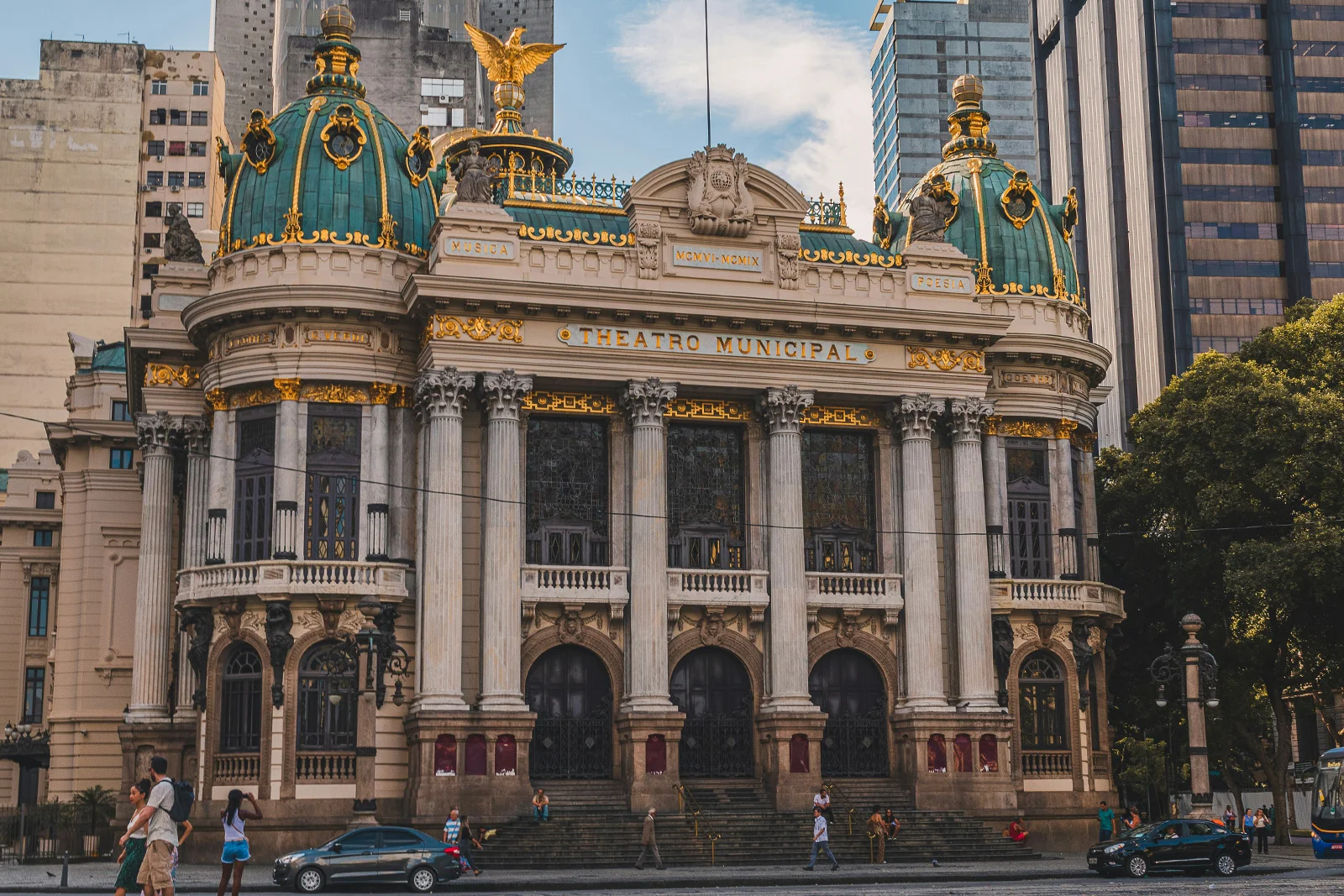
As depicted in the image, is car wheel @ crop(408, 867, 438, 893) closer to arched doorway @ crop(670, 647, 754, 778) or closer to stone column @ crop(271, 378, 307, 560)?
stone column @ crop(271, 378, 307, 560)

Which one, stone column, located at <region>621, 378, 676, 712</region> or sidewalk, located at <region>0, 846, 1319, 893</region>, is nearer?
sidewalk, located at <region>0, 846, 1319, 893</region>

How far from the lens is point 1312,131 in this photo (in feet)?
364

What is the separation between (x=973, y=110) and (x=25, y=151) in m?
61.4

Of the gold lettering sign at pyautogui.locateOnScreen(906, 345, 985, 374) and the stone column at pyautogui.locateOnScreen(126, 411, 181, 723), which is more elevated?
the gold lettering sign at pyautogui.locateOnScreen(906, 345, 985, 374)

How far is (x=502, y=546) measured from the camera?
46.2 meters

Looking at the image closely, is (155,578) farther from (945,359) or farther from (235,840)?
(945,359)

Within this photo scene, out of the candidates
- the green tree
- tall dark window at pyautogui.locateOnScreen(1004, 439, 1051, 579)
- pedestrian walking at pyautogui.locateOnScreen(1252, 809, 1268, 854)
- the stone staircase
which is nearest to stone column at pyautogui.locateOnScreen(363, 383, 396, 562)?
the stone staircase

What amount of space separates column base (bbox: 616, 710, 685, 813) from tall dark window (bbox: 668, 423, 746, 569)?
195 inches

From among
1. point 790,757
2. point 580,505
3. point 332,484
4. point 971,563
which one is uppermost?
point 332,484

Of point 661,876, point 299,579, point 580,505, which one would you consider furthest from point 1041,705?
point 299,579

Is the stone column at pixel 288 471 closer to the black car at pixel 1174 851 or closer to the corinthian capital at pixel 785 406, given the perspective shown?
the corinthian capital at pixel 785 406

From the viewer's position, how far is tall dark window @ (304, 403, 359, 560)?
46844 millimetres

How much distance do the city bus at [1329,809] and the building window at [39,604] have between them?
53.3 metres

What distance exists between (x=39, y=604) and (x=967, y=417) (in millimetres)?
44096
